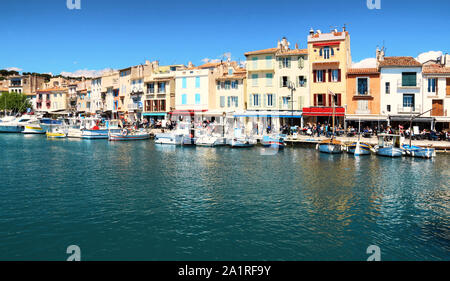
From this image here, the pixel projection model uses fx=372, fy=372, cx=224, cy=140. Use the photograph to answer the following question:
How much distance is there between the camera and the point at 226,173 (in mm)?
31406

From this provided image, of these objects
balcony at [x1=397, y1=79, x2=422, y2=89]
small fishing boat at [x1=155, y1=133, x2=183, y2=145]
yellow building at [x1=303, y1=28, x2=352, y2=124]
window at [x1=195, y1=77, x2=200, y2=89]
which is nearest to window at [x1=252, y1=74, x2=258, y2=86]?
yellow building at [x1=303, y1=28, x2=352, y2=124]

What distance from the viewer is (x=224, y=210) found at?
2039cm

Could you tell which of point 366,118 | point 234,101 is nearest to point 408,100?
point 366,118

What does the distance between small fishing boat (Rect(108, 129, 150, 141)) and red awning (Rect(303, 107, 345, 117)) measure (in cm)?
2740

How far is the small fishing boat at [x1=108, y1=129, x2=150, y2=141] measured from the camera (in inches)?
2398

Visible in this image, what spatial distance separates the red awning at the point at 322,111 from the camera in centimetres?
5707

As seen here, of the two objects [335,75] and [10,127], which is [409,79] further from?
[10,127]

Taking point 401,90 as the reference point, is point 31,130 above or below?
below

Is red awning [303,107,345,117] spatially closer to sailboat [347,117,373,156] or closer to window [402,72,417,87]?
window [402,72,417,87]

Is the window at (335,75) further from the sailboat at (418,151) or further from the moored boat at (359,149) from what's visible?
the sailboat at (418,151)

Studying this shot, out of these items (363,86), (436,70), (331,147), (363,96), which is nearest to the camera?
(331,147)

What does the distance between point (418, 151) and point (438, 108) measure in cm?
1488
